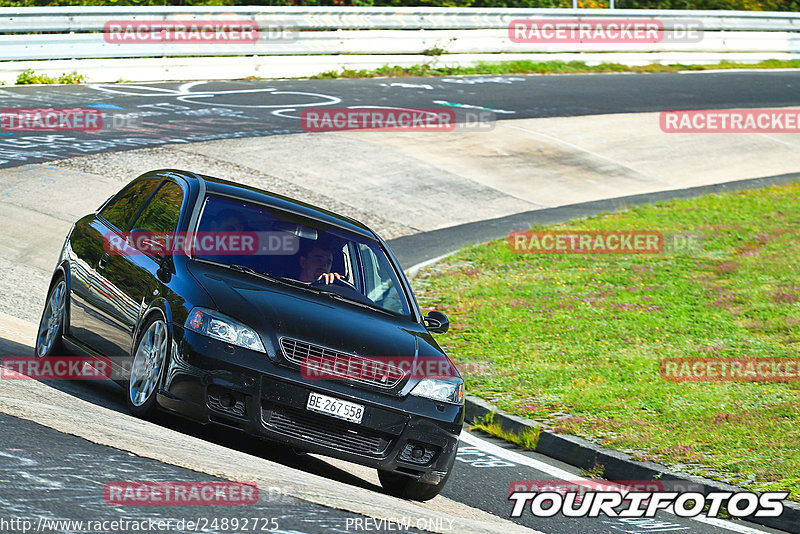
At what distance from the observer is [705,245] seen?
15.1 meters

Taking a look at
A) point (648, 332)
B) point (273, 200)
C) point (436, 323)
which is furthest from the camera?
point (648, 332)

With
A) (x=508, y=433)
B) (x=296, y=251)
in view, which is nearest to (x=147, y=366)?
(x=296, y=251)

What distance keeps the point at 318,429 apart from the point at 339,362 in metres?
0.40

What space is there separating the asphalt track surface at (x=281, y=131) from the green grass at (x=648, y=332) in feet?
2.63

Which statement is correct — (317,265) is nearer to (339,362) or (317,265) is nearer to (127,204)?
(339,362)

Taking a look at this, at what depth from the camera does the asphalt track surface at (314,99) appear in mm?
18312

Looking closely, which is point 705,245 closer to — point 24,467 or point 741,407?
point 741,407

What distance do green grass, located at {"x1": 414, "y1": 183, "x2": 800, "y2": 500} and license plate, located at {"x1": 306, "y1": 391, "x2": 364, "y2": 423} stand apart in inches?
101

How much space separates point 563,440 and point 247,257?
2.82m

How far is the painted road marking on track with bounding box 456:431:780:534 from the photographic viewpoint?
6.93 m

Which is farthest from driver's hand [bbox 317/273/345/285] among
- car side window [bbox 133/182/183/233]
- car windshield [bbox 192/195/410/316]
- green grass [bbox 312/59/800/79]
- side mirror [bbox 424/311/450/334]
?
green grass [bbox 312/59/800/79]

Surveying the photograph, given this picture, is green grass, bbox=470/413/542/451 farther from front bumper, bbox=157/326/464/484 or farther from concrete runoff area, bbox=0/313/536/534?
front bumper, bbox=157/326/464/484

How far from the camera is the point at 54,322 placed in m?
8.36

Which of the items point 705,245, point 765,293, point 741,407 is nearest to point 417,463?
point 741,407
